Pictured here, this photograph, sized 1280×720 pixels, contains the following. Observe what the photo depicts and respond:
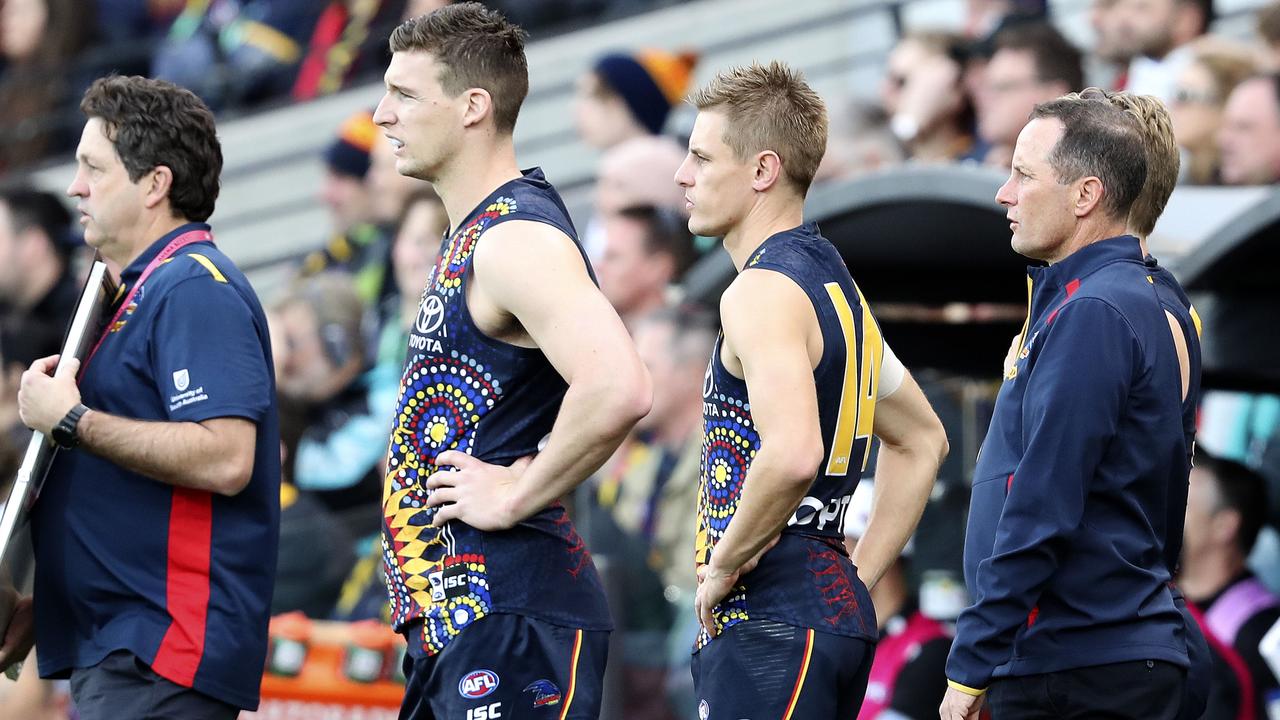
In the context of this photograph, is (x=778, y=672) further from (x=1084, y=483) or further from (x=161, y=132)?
(x=161, y=132)

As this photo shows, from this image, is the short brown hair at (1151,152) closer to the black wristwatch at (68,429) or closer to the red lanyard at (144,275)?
the red lanyard at (144,275)

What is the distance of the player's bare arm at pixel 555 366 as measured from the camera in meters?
4.01

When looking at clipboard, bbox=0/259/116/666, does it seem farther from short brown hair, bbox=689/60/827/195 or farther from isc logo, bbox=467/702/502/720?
short brown hair, bbox=689/60/827/195

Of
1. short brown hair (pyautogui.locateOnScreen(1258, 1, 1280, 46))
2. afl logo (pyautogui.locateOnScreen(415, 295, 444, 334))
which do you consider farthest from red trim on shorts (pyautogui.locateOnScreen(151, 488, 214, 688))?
short brown hair (pyautogui.locateOnScreen(1258, 1, 1280, 46))

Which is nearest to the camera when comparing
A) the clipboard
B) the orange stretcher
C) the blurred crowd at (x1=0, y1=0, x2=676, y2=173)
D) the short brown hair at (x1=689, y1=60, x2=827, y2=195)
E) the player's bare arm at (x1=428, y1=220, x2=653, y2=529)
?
the player's bare arm at (x1=428, y1=220, x2=653, y2=529)

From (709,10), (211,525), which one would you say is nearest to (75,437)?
(211,525)

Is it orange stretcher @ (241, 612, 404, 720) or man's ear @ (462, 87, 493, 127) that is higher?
man's ear @ (462, 87, 493, 127)

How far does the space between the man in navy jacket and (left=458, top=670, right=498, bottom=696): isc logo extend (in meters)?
1.01

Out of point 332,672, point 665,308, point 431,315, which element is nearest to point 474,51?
point 431,315

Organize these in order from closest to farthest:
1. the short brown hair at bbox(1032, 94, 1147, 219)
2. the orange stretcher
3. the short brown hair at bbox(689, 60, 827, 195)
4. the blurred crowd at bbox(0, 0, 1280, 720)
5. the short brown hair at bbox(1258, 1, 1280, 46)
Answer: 1. the short brown hair at bbox(1032, 94, 1147, 219)
2. the short brown hair at bbox(689, 60, 827, 195)
3. the blurred crowd at bbox(0, 0, 1280, 720)
4. the orange stretcher
5. the short brown hair at bbox(1258, 1, 1280, 46)

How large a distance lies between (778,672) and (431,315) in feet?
3.71

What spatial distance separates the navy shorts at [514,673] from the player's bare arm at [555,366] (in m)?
0.25

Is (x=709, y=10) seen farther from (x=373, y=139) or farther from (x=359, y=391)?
(x=359, y=391)

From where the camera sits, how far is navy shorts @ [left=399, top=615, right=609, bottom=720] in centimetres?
404
